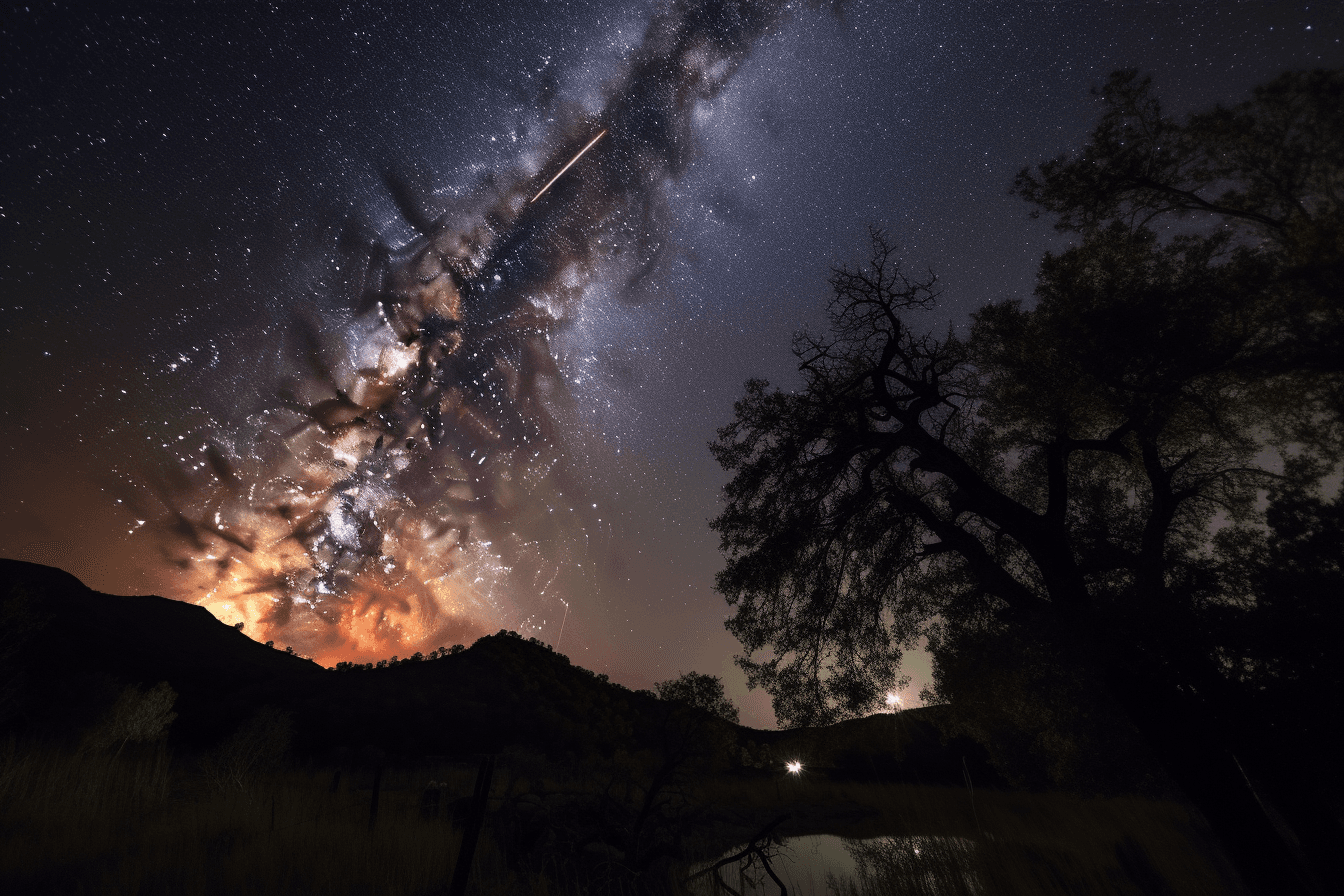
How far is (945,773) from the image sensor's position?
54781 millimetres

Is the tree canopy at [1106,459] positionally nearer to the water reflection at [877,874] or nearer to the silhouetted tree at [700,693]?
the water reflection at [877,874]

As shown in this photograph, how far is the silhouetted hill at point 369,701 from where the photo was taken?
40531 millimetres

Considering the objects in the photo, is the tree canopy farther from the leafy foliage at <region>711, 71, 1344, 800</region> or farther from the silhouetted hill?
the silhouetted hill

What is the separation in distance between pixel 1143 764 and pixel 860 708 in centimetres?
547

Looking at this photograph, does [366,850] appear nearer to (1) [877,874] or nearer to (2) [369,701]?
(1) [877,874]

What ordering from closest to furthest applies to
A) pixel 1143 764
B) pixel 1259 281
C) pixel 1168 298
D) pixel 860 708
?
pixel 1259 281, pixel 1168 298, pixel 1143 764, pixel 860 708

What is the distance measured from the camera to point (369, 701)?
5297 centimetres

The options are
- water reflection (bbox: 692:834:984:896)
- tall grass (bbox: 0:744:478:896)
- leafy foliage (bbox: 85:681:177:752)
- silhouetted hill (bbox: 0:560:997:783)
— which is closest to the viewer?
tall grass (bbox: 0:744:478:896)

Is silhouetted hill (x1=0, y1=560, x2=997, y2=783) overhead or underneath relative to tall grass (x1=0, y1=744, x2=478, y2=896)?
overhead

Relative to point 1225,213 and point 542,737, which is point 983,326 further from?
point 542,737

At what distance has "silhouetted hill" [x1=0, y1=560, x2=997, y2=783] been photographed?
40531 mm

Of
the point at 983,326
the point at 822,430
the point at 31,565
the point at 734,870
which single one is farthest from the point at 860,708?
the point at 31,565

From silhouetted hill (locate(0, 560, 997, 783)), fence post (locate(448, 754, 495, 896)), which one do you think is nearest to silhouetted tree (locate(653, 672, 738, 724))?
silhouetted hill (locate(0, 560, 997, 783))

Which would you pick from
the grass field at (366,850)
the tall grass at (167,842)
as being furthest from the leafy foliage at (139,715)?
the tall grass at (167,842)
